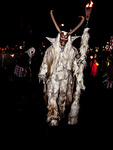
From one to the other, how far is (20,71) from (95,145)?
16.1ft

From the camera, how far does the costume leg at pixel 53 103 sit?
9.52ft

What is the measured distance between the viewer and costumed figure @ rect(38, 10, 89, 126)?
286 cm

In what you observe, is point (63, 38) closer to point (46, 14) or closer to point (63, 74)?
point (63, 74)

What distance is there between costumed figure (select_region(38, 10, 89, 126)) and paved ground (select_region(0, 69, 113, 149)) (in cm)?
27

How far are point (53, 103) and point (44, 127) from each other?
22.0 inches

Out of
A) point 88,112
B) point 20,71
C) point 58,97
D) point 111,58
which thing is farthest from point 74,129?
point 111,58

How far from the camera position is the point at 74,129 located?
2969 mm

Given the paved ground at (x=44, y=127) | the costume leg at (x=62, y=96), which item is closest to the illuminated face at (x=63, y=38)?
the costume leg at (x=62, y=96)

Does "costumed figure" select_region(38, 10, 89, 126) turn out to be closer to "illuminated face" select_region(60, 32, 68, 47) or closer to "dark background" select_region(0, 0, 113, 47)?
"illuminated face" select_region(60, 32, 68, 47)

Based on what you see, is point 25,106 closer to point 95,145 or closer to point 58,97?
point 58,97

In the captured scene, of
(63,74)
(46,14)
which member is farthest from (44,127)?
(46,14)

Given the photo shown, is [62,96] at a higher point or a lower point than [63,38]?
lower

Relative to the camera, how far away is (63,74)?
2.89 metres

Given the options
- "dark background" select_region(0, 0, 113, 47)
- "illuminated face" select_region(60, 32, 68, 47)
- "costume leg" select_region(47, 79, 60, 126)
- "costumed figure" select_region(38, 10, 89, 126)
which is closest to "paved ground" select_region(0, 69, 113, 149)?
"costume leg" select_region(47, 79, 60, 126)
